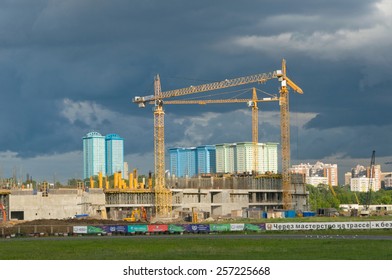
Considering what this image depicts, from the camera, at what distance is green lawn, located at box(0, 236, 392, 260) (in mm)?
56656

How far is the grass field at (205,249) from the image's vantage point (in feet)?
186

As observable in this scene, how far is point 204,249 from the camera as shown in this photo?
64250mm

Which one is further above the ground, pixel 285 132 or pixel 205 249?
pixel 285 132

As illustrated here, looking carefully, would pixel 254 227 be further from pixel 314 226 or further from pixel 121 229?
pixel 121 229

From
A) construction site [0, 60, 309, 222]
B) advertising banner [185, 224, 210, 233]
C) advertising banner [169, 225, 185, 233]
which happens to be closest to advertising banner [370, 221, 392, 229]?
advertising banner [185, 224, 210, 233]

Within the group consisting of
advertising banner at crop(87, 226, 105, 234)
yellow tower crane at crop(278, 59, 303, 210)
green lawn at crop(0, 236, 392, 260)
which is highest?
yellow tower crane at crop(278, 59, 303, 210)

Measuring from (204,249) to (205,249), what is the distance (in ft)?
0.28

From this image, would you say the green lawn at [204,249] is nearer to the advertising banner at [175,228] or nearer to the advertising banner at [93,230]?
the advertising banner at [93,230]

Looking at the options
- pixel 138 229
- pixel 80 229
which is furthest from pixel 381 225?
pixel 80 229

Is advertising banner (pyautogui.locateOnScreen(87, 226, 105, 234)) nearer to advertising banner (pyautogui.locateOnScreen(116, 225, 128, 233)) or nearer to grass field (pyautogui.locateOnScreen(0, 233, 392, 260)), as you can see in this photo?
advertising banner (pyautogui.locateOnScreen(116, 225, 128, 233))

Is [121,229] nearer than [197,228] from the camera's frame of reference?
No

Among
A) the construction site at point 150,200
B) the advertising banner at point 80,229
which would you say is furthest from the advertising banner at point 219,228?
the construction site at point 150,200
